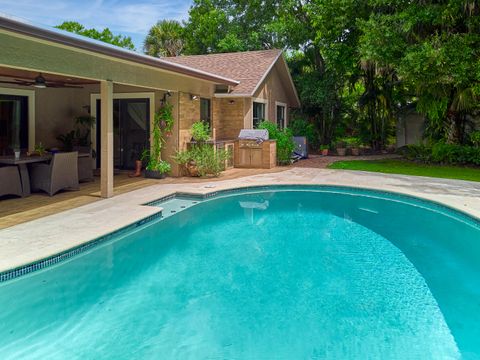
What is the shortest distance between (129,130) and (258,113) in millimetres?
6240

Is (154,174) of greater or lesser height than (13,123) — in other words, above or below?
below

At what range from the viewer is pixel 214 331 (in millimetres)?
4508

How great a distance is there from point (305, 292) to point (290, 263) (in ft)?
3.71

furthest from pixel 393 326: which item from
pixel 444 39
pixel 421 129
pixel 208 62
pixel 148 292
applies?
pixel 421 129

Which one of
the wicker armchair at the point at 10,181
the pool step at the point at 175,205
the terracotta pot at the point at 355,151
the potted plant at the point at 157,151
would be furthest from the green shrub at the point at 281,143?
the wicker armchair at the point at 10,181

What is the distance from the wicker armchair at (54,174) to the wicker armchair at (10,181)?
1.64 ft

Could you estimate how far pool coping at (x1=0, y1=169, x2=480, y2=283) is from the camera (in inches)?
220

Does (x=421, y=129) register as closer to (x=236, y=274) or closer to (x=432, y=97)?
(x=432, y=97)

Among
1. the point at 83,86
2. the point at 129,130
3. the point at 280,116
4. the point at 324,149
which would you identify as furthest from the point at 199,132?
the point at 324,149

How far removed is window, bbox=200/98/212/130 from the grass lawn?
5.13m

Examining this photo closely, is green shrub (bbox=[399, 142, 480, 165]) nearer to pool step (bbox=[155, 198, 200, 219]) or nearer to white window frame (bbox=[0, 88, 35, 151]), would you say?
pool step (bbox=[155, 198, 200, 219])

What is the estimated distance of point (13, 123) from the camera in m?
12.4

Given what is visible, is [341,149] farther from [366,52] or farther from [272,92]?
[366,52]

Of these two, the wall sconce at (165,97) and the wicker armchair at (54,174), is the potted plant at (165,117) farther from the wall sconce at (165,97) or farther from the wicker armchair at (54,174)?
the wicker armchair at (54,174)
